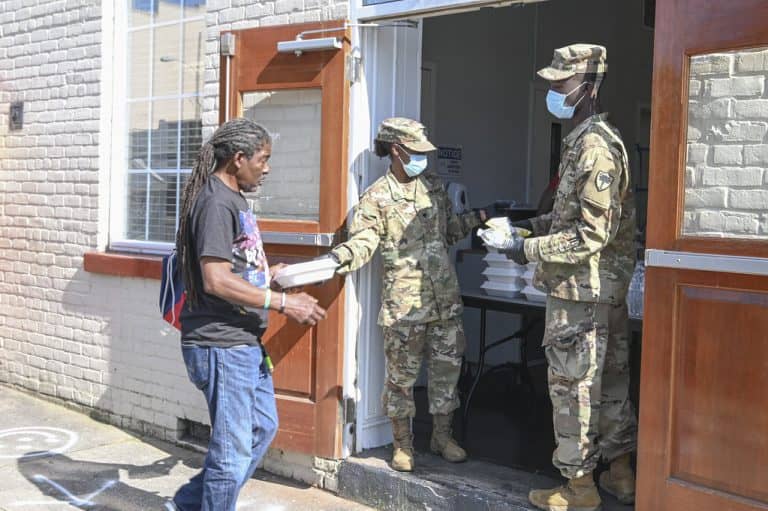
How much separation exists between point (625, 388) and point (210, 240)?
198 centimetres

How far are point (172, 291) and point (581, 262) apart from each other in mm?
1738

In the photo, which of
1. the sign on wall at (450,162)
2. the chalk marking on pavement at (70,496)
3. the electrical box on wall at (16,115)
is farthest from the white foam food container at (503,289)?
the electrical box on wall at (16,115)

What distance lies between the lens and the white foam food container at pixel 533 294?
501 cm

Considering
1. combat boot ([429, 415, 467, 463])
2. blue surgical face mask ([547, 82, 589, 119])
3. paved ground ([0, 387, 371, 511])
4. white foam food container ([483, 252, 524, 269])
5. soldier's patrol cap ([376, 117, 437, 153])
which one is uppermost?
blue surgical face mask ([547, 82, 589, 119])

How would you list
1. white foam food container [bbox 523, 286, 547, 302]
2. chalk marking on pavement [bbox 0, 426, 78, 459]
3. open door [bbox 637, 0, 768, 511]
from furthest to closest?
chalk marking on pavement [bbox 0, 426, 78, 459], white foam food container [bbox 523, 286, 547, 302], open door [bbox 637, 0, 768, 511]

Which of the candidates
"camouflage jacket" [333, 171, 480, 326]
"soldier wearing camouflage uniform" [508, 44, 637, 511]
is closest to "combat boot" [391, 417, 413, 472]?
"camouflage jacket" [333, 171, 480, 326]

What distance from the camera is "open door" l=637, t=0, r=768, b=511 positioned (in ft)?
9.80

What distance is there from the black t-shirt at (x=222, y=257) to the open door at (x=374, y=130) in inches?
40.8

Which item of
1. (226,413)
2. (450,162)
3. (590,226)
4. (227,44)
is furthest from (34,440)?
(590,226)

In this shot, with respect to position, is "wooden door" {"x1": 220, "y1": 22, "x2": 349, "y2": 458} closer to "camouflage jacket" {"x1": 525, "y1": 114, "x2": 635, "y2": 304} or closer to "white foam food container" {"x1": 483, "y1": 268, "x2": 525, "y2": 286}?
"camouflage jacket" {"x1": 525, "y1": 114, "x2": 635, "y2": 304}

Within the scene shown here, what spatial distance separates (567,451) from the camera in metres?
3.56

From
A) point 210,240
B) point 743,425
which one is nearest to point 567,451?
point 743,425

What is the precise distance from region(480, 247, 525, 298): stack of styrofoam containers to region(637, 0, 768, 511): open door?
1971mm

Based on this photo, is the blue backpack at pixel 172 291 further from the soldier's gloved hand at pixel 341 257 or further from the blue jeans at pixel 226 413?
the soldier's gloved hand at pixel 341 257
